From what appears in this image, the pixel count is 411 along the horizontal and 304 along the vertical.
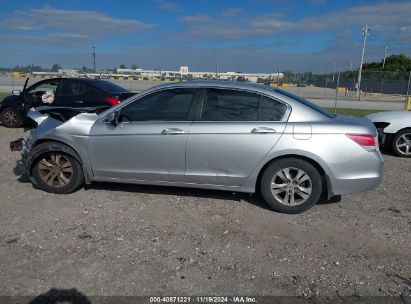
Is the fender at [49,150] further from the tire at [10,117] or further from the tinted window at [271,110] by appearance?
the tire at [10,117]

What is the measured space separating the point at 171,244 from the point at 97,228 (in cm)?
91

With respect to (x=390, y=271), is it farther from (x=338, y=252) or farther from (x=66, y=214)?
(x=66, y=214)

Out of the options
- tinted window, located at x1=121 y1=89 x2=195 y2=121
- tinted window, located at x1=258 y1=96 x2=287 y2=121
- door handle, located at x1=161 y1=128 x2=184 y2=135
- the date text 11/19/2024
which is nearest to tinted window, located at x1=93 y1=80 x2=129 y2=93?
tinted window, located at x1=121 y1=89 x2=195 y2=121

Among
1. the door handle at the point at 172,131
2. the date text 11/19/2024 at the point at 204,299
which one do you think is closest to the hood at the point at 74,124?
the door handle at the point at 172,131

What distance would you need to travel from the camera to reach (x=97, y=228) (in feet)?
13.2

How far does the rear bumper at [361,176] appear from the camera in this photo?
428cm

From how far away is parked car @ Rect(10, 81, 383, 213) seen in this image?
4.29 meters

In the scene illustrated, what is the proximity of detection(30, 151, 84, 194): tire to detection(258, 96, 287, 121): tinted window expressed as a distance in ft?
8.31

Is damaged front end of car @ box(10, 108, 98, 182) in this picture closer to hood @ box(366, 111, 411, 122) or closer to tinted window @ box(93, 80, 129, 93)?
tinted window @ box(93, 80, 129, 93)

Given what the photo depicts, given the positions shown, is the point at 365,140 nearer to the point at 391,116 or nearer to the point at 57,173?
the point at 57,173

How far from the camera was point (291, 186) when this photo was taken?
4402 mm

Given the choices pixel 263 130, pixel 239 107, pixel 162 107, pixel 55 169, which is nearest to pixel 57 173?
pixel 55 169

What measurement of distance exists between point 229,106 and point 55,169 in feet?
8.29

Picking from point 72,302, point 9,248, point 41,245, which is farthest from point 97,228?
point 72,302
